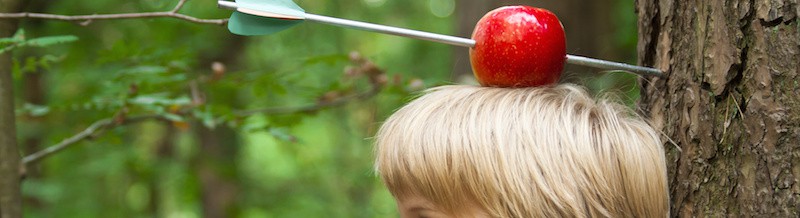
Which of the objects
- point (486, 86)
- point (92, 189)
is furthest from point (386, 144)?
point (92, 189)

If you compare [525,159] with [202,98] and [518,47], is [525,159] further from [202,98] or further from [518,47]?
[202,98]

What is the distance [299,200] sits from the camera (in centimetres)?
821

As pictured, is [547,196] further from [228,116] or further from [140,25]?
[140,25]

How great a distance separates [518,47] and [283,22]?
35 centimetres

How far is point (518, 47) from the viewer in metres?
1.17

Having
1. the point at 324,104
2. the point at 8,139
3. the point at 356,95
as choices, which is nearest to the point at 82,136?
the point at 8,139

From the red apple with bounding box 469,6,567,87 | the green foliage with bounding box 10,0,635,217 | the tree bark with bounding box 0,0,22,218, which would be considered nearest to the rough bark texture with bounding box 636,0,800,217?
the red apple with bounding box 469,6,567,87

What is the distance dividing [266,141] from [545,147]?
1169 centimetres

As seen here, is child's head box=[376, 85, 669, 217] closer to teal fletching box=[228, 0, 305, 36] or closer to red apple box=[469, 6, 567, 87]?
red apple box=[469, 6, 567, 87]

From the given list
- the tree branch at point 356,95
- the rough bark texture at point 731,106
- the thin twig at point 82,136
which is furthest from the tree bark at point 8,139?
the rough bark texture at point 731,106

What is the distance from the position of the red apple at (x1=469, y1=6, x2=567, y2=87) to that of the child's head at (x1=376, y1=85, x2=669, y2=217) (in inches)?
1.1

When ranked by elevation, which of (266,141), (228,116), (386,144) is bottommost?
(266,141)

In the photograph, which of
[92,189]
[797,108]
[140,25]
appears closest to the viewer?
[797,108]

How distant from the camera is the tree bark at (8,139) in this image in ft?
5.07
